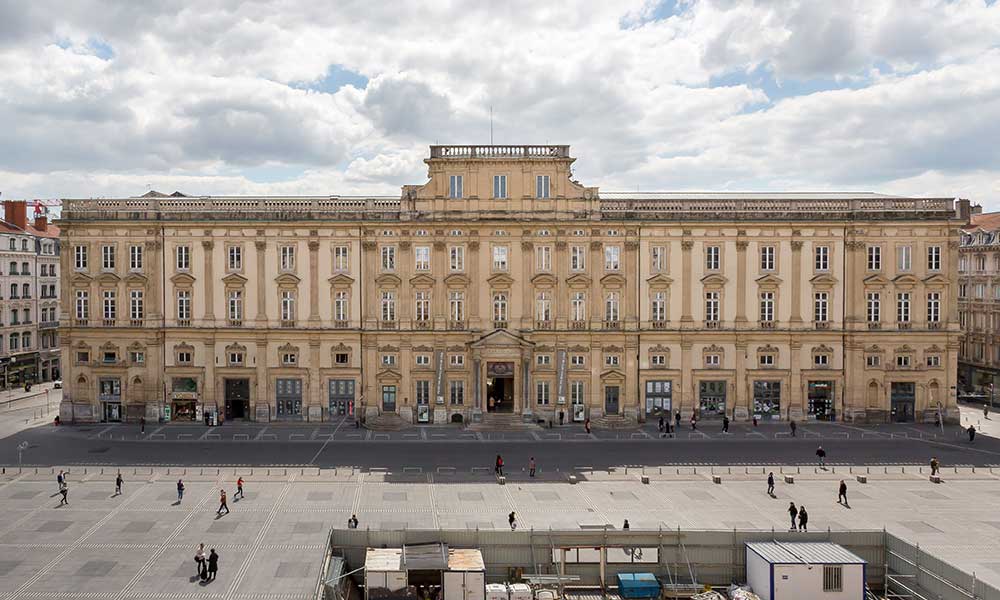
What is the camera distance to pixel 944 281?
76.5 m

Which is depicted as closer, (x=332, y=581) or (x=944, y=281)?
(x=332, y=581)

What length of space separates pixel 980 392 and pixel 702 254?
45.4 m

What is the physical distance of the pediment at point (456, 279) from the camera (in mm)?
76562

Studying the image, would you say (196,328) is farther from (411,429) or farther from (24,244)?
(24,244)

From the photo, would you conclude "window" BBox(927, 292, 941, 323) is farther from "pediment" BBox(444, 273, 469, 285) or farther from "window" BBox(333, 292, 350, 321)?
"window" BBox(333, 292, 350, 321)

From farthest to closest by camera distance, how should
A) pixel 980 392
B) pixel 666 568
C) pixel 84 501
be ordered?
1. pixel 980 392
2. pixel 84 501
3. pixel 666 568

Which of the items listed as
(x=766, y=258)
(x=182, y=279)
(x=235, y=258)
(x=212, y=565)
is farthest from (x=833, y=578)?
(x=182, y=279)

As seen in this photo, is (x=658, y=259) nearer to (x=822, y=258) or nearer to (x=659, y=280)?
(x=659, y=280)

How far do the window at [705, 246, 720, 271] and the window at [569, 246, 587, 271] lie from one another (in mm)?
12103

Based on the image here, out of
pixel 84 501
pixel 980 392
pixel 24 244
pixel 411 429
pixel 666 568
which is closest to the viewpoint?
pixel 666 568

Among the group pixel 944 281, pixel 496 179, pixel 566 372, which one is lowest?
pixel 566 372

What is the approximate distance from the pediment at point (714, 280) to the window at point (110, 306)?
58.4 meters

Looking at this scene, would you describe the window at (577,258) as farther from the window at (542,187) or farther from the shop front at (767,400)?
the shop front at (767,400)

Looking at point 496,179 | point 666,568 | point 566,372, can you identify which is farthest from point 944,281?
point 666,568
